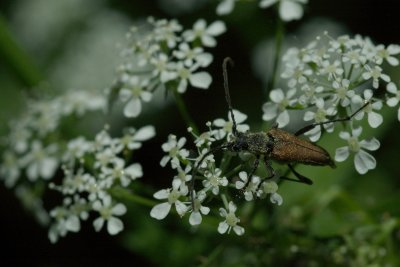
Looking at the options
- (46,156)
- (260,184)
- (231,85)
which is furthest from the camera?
(231,85)

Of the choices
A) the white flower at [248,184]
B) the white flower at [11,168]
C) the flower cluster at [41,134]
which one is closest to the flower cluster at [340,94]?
the white flower at [248,184]

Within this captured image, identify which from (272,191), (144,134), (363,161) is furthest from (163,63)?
(363,161)

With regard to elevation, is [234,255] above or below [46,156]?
below

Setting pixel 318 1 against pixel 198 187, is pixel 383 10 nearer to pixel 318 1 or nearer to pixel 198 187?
pixel 318 1

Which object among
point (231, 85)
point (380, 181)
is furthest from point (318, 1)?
point (380, 181)

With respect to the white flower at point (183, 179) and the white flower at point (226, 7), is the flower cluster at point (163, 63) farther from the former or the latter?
the white flower at point (183, 179)

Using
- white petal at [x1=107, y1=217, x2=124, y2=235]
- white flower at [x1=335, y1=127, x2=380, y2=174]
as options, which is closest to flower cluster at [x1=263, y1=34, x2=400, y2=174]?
white flower at [x1=335, y1=127, x2=380, y2=174]
